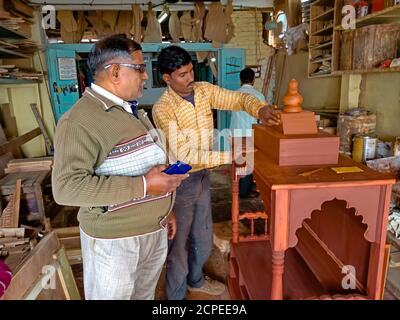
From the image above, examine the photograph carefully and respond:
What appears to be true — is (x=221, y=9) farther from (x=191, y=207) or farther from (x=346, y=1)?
(x=191, y=207)

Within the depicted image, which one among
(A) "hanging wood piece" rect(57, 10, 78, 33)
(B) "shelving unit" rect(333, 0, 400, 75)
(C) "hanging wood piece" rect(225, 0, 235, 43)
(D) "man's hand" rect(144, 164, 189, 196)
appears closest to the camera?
(D) "man's hand" rect(144, 164, 189, 196)

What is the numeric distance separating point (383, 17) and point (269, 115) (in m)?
1.97

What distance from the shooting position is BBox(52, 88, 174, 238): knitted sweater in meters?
1.05

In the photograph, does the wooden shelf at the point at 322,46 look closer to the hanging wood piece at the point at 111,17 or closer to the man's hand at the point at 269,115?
the man's hand at the point at 269,115

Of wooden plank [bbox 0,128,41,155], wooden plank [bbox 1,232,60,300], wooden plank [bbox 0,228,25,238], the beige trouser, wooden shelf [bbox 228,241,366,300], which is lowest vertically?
wooden plank [bbox 0,228,25,238]

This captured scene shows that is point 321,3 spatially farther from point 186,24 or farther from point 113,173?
point 113,173

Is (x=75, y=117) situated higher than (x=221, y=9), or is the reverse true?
(x=221, y=9)

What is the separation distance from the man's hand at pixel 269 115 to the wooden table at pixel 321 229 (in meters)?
0.15

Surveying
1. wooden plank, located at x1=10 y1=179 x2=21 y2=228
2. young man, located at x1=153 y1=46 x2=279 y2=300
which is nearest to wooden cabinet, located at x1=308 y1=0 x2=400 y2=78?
young man, located at x1=153 y1=46 x2=279 y2=300

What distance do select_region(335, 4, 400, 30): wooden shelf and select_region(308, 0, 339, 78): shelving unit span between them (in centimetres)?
73

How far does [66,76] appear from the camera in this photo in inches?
200

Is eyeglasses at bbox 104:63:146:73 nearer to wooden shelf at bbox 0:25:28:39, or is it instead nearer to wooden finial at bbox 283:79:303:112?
wooden finial at bbox 283:79:303:112
